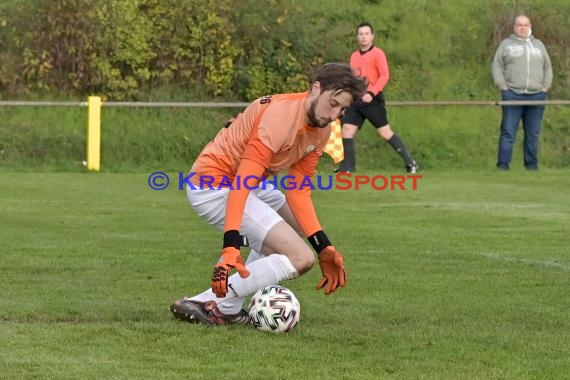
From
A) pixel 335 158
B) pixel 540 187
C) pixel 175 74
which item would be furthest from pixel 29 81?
pixel 540 187

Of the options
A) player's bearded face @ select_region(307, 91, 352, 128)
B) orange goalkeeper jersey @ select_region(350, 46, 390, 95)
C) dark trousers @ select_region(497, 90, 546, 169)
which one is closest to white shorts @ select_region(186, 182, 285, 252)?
player's bearded face @ select_region(307, 91, 352, 128)

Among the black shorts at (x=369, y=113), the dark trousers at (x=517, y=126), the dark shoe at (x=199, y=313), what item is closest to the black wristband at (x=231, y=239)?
the dark shoe at (x=199, y=313)

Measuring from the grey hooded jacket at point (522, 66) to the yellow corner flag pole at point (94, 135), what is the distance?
6.15m

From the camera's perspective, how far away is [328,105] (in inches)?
246

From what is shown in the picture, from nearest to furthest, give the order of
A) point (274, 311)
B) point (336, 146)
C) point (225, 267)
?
point (225, 267)
point (274, 311)
point (336, 146)

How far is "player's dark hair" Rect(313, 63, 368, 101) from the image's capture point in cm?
623

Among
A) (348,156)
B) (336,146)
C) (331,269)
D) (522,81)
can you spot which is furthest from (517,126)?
(331,269)

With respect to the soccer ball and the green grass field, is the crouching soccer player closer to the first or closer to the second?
the soccer ball

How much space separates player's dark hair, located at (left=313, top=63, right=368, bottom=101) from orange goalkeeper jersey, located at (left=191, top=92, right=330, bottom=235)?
0.15 metres

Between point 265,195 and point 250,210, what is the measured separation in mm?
453

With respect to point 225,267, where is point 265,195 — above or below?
above

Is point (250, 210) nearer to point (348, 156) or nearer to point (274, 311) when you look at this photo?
point (274, 311)

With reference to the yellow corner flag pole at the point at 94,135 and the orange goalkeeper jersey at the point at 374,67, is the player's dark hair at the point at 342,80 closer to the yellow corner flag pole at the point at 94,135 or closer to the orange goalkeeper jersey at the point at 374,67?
the orange goalkeeper jersey at the point at 374,67

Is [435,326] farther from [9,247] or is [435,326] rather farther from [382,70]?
[382,70]
